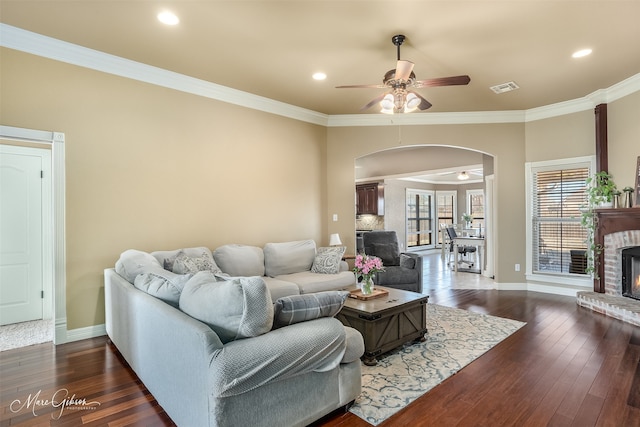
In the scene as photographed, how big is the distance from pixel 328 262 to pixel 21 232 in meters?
3.83

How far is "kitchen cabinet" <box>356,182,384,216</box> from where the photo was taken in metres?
10.3

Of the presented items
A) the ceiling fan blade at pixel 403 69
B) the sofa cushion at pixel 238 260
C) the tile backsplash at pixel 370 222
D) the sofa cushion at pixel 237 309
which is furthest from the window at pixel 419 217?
the sofa cushion at pixel 237 309

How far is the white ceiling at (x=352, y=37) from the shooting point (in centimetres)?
283

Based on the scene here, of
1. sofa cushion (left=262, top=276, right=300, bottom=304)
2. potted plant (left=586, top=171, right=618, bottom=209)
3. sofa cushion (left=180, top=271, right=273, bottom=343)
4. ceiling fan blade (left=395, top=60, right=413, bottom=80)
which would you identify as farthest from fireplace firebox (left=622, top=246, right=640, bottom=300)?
sofa cushion (left=180, top=271, right=273, bottom=343)

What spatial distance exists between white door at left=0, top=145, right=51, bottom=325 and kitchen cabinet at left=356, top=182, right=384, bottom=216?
8006mm

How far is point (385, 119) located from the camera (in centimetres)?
583

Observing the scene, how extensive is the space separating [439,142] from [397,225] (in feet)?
17.7

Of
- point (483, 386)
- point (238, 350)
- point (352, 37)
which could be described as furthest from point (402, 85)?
point (238, 350)

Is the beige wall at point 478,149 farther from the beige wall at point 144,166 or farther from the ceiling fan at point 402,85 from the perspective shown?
the ceiling fan at point 402,85

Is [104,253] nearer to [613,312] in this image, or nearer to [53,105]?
[53,105]

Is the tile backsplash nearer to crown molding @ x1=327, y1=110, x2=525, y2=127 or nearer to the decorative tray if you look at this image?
crown molding @ x1=327, y1=110, x2=525, y2=127

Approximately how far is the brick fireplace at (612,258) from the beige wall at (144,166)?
14.3ft

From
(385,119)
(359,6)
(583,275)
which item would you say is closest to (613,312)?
(583,275)

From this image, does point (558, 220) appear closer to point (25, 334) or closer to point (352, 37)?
point (352, 37)
